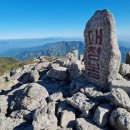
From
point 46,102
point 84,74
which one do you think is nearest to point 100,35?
point 84,74

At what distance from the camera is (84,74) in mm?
17984

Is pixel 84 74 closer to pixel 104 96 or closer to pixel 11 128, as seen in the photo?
pixel 104 96

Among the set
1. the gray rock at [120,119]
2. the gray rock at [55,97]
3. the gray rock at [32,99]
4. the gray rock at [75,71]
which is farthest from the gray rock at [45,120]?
the gray rock at [75,71]

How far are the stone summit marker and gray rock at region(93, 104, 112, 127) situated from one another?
3.21m

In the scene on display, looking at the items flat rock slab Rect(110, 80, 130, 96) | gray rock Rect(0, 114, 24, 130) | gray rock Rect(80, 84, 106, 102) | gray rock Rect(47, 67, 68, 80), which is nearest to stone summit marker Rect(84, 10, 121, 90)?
gray rock Rect(80, 84, 106, 102)

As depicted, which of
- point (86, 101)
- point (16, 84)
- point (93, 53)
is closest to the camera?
point (86, 101)

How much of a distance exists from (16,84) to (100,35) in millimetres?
12105

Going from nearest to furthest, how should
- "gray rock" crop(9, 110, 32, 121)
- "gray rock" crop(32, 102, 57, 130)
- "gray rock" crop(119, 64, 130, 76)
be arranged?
1. "gray rock" crop(32, 102, 57, 130)
2. "gray rock" crop(9, 110, 32, 121)
3. "gray rock" crop(119, 64, 130, 76)

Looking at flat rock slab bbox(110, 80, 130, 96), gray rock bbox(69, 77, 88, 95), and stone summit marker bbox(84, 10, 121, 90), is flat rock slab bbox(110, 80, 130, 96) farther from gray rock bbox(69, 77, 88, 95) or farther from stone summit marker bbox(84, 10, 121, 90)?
gray rock bbox(69, 77, 88, 95)

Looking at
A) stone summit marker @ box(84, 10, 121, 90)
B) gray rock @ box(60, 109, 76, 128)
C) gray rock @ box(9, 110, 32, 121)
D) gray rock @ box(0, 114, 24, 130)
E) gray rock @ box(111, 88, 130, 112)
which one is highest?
stone summit marker @ box(84, 10, 121, 90)

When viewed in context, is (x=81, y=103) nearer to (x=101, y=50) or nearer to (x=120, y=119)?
(x=120, y=119)

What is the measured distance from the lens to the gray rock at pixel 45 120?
12680 mm

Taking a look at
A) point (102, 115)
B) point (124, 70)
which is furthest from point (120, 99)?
point (124, 70)

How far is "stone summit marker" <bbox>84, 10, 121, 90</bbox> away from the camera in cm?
1488
